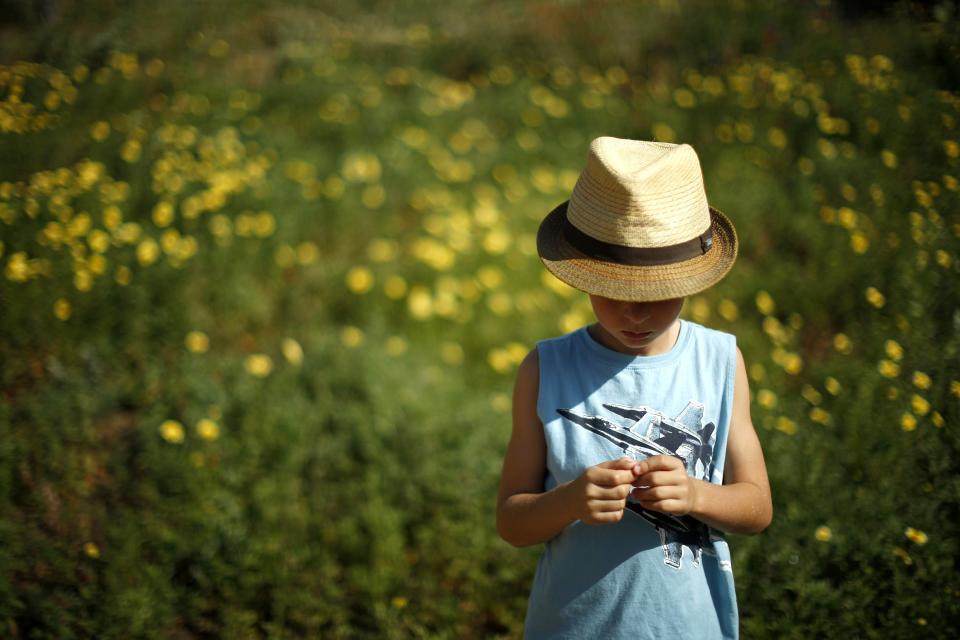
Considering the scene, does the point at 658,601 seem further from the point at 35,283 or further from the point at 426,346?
the point at 35,283

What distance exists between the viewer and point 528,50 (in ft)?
20.1

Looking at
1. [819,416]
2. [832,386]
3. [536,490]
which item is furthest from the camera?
[832,386]

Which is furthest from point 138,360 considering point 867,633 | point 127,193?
point 867,633

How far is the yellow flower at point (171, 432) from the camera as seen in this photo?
2743mm

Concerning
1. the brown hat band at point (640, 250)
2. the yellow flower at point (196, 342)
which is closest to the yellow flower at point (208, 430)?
the yellow flower at point (196, 342)

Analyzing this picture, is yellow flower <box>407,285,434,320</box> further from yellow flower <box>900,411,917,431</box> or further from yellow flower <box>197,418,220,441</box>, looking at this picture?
yellow flower <box>900,411,917,431</box>

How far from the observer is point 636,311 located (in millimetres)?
1323

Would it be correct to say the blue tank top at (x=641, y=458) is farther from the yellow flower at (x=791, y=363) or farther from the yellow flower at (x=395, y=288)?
the yellow flower at (x=395, y=288)

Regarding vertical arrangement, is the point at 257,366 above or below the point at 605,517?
below

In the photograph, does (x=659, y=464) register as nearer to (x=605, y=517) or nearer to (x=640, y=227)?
(x=605, y=517)

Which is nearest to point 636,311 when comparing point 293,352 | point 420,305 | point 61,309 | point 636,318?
point 636,318

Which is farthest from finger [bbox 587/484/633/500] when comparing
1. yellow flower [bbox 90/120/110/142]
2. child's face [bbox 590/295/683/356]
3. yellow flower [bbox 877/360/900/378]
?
yellow flower [bbox 90/120/110/142]

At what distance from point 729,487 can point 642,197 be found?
0.55 metres

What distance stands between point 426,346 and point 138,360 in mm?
1208
